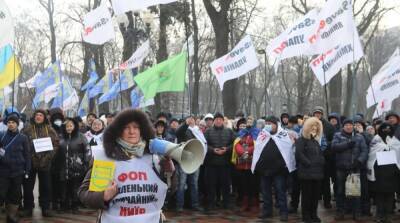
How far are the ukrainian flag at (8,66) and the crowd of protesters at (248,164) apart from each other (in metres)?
1.57

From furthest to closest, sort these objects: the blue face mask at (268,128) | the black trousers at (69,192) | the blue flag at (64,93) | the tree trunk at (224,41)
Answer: the tree trunk at (224,41)
the blue flag at (64,93)
the black trousers at (69,192)
the blue face mask at (268,128)

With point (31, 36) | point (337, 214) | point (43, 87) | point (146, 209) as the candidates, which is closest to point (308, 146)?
point (337, 214)

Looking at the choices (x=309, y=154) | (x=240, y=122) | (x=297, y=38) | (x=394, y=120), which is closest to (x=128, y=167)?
(x=309, y=154)

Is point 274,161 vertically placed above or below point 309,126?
below

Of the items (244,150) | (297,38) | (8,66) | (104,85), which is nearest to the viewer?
(244,150)

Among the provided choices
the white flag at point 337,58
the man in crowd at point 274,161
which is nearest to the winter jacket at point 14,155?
the man in crowd at point 274,161

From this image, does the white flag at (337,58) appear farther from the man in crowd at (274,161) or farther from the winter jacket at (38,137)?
the winter jacket at (38,137)

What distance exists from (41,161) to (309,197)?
4.77 m

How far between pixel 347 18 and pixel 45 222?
7128 millimetres

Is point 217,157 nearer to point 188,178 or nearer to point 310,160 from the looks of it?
point 188,178

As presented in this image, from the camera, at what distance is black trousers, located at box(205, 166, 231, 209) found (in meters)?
10.4

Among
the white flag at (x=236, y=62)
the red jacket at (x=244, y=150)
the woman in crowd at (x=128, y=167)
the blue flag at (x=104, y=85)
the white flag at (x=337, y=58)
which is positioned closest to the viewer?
the woman in crowd at (x=128, y=167)

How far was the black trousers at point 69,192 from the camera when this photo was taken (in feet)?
32.5

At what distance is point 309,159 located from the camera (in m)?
8.92
